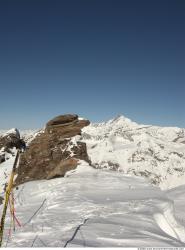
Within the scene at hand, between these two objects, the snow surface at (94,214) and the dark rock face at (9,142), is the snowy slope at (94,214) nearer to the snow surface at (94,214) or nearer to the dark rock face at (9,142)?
the snow surface at (94,214)

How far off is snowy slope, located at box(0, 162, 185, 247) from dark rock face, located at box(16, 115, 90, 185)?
3438 mm

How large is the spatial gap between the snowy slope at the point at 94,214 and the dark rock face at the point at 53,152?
3438 millimetres

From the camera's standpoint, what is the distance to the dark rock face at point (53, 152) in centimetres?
3291

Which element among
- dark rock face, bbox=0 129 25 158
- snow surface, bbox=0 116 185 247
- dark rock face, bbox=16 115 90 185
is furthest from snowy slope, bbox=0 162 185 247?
dark rock face, bbox=0 129 25 158

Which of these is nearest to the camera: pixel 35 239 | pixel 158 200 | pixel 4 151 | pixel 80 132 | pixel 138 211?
pixel 35 239

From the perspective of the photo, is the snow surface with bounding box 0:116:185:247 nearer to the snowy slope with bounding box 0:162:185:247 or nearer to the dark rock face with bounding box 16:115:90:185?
the snowy slope with bounding box 0:162:185:247

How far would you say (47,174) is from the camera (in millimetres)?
32719

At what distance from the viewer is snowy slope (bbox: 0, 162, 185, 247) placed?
35.0 ft

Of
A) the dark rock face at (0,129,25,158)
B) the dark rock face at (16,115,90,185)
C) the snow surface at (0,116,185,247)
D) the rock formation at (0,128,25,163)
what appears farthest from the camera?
the dark rock face at (0,129,25,158)

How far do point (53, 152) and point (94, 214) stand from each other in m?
19.6

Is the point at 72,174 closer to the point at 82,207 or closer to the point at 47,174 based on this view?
the point at 47,174

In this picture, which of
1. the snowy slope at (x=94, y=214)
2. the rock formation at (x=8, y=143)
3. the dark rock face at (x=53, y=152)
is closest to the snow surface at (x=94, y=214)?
the snowy slope at (x=94, y=214)

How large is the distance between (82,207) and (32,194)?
794cm

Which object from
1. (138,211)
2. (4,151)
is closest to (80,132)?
(4,151)
